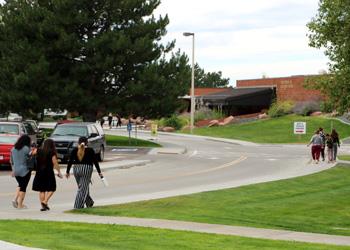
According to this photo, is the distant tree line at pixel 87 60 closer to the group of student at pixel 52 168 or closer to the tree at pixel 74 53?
the tree at pixel 74 53

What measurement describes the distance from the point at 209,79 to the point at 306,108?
10943 centimetres

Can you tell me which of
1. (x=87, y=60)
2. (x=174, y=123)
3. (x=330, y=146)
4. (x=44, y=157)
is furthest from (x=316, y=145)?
(x=174, y=123)

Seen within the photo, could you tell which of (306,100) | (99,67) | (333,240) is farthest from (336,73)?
(306,100)

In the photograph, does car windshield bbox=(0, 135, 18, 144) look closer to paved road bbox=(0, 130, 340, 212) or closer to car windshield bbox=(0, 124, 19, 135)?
car windshield bbox=(0, 124, 19, 135)

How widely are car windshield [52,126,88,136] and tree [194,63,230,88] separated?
14301 cm

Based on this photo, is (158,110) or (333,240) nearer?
(333,240)

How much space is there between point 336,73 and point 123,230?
9.07 meters

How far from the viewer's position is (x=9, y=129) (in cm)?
2727

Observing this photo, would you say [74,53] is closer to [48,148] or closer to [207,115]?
[48,148]

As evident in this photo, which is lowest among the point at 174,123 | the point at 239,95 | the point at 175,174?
the point at 175,174

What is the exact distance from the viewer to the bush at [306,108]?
67.9 metres

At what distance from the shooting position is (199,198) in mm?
17609

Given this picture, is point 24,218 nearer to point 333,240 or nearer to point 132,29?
point 333,240

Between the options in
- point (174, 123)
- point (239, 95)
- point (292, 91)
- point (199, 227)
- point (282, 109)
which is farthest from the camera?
point (239, 95)
